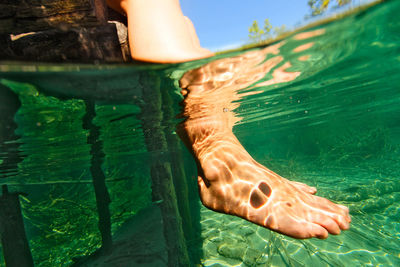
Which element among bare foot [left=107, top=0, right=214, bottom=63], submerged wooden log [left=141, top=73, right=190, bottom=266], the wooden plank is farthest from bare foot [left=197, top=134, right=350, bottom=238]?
submerged wooden log [left=141, top=73, right=190, bottom=266]

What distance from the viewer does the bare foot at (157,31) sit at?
138 inches

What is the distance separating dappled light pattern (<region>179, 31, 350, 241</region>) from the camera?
3.29m

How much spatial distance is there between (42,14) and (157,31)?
1.93 meters

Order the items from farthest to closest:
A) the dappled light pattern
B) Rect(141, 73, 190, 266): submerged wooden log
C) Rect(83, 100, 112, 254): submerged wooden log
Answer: Rect(83, 100, 112, 254): submerged wooden log, Rect(141, 73, 190, 266): submerged wooden log, the dappled light pattern

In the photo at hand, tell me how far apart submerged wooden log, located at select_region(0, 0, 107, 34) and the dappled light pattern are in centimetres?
239

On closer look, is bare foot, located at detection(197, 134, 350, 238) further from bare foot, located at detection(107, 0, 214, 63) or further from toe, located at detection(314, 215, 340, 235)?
bare foot, located at detection(107, 0, 214, 63)

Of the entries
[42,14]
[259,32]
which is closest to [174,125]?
[259,32]

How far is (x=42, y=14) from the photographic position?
3438 millimetres

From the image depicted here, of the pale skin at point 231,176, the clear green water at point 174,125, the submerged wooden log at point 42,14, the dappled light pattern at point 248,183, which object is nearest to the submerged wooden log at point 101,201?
the clear green water at point 174,125

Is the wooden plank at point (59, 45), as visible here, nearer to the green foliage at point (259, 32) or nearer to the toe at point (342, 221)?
the green foliage at point (259, 32)

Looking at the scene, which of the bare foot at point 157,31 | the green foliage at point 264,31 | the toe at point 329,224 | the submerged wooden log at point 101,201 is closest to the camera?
the toe at point 329,224

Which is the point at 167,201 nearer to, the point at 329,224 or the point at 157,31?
the point at 329,224

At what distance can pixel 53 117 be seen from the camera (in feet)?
23.9

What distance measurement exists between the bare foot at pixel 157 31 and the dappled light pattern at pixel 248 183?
3.63 ft
